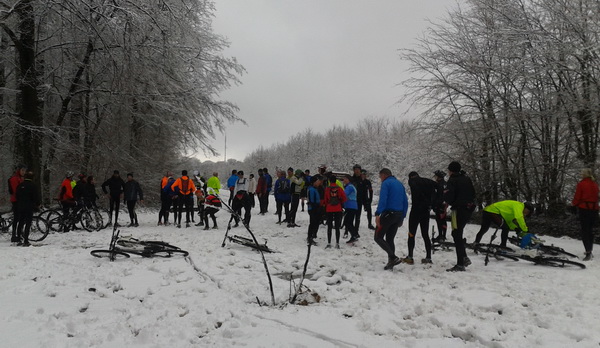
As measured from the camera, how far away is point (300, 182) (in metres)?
13.7

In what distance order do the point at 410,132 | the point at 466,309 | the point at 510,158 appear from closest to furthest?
the point at 466,309 → the point at 510,158 → the point at 410,132

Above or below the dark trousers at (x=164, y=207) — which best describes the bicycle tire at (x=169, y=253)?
below

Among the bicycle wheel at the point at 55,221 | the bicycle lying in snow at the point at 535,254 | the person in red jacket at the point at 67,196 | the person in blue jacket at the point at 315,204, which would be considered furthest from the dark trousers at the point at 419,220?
the person in red jacket at the point at 67,196

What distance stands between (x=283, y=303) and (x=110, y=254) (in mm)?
4644

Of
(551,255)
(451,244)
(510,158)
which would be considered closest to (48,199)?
(451,244)

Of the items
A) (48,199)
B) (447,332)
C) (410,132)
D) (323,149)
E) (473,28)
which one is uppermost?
(323,149)

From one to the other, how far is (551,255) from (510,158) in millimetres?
7877

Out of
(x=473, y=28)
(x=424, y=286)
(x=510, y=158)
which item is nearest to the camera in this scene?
(x=424, y=286)

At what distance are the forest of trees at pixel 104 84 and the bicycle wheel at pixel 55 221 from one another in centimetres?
149

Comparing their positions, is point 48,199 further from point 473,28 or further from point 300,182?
point 473,28

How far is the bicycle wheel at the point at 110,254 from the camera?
744 centimetres

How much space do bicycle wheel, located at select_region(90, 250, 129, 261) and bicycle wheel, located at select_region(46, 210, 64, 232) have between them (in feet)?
15.9

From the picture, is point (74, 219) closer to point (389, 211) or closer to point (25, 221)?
point (25, 221)

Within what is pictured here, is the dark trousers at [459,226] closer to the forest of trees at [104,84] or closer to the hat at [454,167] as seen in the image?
the hat at [454,167]
